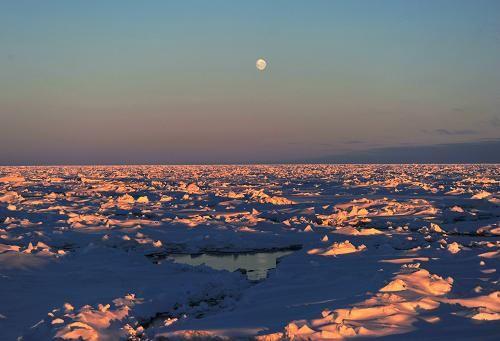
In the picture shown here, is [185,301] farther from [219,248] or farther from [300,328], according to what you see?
[219,248]

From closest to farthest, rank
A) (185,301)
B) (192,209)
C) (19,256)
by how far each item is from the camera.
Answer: (185,301), (19,256), (192,209)

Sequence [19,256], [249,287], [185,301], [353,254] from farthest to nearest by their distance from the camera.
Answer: [353,254]
[19,256]
[249,287]
[185,301]

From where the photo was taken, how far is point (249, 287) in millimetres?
10047

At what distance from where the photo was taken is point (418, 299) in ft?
24.6

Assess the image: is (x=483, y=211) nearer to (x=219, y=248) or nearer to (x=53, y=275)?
(x=219, y=248)

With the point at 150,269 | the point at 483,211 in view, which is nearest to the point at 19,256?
the point at 150,269

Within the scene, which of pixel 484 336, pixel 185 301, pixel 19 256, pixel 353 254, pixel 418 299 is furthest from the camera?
pixel 353 254

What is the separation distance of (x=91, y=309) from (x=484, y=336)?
5.23 m

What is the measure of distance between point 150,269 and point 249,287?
7.83 ft

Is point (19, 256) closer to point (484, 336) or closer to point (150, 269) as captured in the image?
point (150, 269)

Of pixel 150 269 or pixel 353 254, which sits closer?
pixel 150 269

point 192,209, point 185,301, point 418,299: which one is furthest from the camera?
point 192,209

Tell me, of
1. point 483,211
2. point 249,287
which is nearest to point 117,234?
point 249,287

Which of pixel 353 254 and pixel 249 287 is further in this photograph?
pixel 353 254
